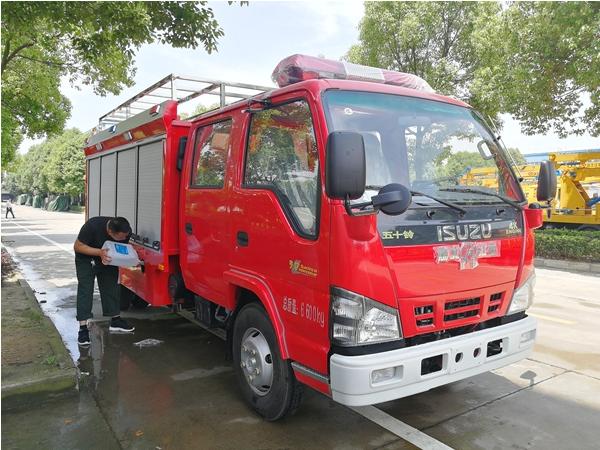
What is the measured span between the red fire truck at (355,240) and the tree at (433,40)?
1175 centimetres

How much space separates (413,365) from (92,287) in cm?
392

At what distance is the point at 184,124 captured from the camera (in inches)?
183

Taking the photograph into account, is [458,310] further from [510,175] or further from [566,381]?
[566,381]

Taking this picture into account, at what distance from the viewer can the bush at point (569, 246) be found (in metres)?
11.2

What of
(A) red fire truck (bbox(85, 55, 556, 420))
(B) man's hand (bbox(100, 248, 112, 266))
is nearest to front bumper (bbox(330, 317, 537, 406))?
(A) red fire truck (bbox(85, 55, 556, 420))

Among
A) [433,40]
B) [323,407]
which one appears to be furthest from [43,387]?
[433,40]

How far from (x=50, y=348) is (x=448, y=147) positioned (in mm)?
4119

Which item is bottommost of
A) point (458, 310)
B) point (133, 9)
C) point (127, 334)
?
point (127, 334)

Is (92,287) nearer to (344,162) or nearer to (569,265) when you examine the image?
(344,162)

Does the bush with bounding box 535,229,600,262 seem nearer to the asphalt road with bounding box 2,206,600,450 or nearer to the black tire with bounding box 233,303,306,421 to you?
the asphalt road with bounding box 2,206,600,450

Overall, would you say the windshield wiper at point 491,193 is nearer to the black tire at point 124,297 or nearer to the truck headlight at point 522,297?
the truck headlight at point 522,297

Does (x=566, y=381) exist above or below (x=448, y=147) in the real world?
below

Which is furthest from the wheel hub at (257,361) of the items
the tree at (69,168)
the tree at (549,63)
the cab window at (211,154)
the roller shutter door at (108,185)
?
the tree at (69,168)

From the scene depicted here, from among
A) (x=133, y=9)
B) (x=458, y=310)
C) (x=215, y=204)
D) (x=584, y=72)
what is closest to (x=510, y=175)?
(x=458, y=310)
